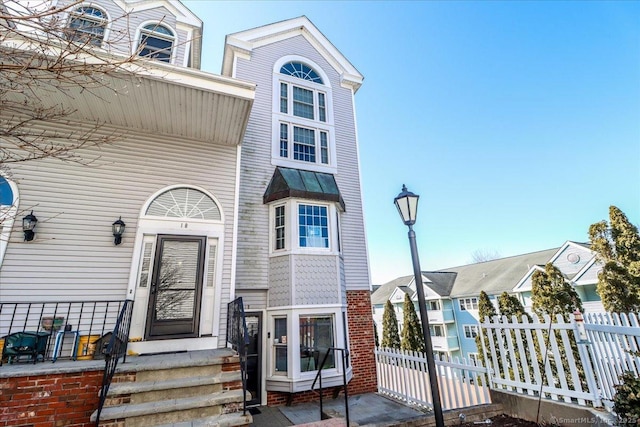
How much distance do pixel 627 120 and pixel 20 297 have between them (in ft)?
51.5

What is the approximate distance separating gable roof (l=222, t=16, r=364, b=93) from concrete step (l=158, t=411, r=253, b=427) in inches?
399

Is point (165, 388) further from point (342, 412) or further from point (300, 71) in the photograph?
point (300, 71)

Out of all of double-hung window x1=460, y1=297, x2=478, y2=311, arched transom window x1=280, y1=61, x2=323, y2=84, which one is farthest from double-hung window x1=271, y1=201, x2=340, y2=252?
double-hung window x1=460, y1=297, x2=478, y2=311

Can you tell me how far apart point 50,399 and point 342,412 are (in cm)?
531

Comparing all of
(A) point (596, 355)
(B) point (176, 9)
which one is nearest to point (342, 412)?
(A) point (596, 355)

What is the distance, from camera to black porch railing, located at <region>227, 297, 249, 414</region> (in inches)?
155

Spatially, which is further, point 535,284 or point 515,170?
point 515,170

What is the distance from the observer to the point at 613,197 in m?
13.0

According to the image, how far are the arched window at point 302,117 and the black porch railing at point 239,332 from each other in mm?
5094

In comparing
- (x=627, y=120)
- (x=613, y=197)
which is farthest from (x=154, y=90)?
(x=613, y=197)

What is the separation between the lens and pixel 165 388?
12.1 feet

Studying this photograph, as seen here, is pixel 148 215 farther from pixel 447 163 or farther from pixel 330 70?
pixel 447 163

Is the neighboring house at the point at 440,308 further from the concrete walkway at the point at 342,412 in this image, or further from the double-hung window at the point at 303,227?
the double-hung window at the point at 303,227

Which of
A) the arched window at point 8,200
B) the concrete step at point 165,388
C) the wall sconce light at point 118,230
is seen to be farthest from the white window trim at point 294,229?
the arched window at point 8,200
